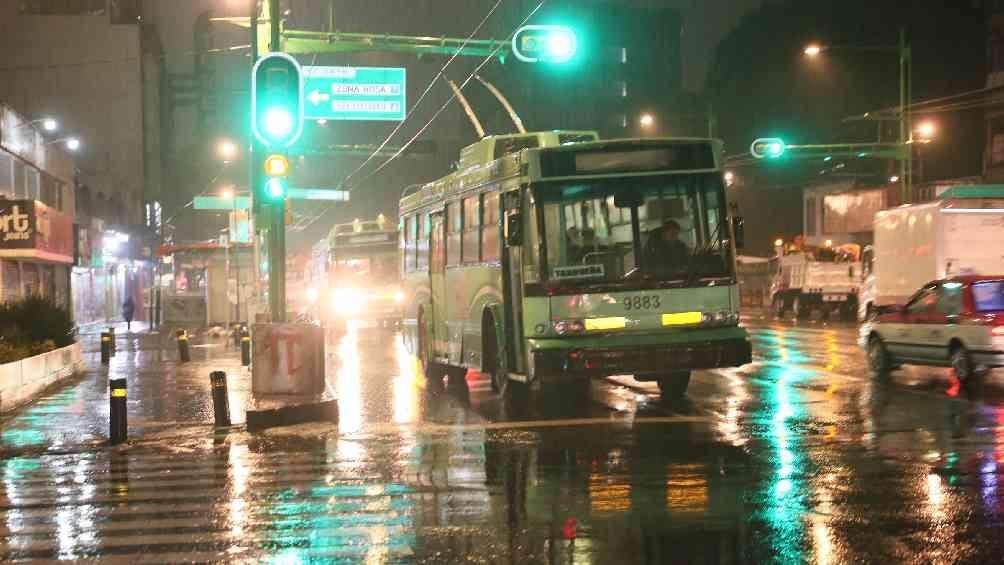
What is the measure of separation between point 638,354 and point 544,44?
7318 mm

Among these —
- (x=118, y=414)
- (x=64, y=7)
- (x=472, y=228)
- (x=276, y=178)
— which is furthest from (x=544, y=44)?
(x=64, y=7)

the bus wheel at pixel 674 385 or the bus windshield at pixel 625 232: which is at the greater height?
the bus windshield at pixel 625 232

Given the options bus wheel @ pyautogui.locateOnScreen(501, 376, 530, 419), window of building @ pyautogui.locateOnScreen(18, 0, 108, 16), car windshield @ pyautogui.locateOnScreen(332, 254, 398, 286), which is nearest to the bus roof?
bus wheel @ pyautogui.locateOnScreen(501, 376, 530, 419)

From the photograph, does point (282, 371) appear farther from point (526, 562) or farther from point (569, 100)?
point (569, 100)

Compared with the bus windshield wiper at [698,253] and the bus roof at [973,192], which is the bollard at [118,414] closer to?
the bus windshield wiper at [698,253]

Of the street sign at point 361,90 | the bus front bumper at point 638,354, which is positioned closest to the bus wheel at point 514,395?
the bus front bumper at point 638,354

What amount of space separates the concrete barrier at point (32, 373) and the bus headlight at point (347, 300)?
17266 millimetres

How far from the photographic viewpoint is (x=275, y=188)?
53.1 ft

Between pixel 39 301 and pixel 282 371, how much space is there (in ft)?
35.2

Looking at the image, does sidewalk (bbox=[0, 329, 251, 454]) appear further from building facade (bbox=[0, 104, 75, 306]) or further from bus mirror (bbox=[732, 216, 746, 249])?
bus mirror (bbox=[732, 216, 746, 249])

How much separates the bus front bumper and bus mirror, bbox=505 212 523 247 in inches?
48.8

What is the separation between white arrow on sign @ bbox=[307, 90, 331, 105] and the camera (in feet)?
93.6

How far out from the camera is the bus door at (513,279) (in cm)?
1426

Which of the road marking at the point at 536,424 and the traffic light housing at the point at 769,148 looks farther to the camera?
the traffic light housing at the point at 769,148
